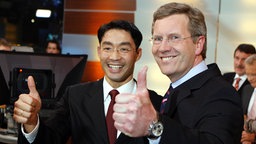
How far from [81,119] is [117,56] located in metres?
0.43

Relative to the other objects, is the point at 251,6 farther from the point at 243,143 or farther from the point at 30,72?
the point at 30,72

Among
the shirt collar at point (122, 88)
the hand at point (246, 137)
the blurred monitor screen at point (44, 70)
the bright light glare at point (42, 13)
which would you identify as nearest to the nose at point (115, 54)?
the shirt collar at point (122, 88)

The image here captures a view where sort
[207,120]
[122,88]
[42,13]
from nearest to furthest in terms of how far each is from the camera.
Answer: [207,120] → [122,88] → [42,13]

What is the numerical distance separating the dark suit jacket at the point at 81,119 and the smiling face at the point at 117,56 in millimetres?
109

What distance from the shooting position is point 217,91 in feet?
4.58

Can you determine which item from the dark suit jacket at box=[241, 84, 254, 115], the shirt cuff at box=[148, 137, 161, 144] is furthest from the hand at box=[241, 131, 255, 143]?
the shirt cuff at box=[148, 137, 161, 144]

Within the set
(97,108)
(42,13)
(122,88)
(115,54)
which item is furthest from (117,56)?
(42,13)

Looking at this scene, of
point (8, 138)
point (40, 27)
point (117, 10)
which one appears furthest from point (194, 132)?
point (40, 27)

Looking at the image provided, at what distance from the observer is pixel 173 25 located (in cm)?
152

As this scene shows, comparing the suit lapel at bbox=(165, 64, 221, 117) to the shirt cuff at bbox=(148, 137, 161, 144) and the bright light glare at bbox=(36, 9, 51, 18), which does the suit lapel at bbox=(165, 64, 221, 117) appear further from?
the bright light glare at bbox=(36, 9, 51, 18)

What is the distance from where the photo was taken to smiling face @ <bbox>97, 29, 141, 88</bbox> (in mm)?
2217

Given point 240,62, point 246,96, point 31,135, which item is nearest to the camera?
point 31,135

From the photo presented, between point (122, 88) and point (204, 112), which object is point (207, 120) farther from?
point (122, 88)

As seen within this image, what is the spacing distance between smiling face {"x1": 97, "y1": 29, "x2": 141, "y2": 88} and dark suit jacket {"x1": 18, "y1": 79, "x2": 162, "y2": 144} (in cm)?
11
